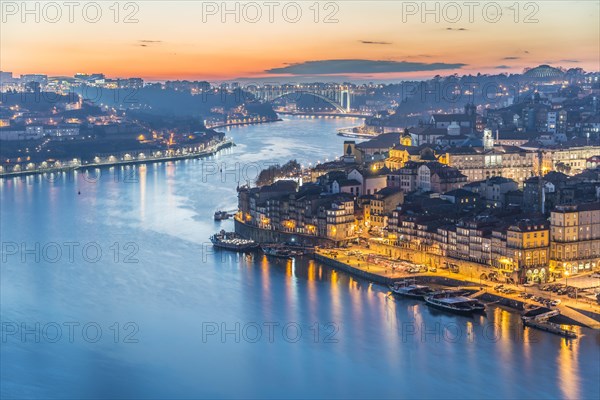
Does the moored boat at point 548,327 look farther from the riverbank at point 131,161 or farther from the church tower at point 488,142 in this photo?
the riverbank at point 131,161

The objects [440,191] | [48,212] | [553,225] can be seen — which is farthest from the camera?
[48,212]

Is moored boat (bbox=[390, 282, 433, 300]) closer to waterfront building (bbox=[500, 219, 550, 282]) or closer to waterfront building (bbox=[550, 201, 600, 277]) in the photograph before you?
waterfront building (bbox=[500, 219, 550, 282])

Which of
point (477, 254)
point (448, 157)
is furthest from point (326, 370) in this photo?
point (448, 157)

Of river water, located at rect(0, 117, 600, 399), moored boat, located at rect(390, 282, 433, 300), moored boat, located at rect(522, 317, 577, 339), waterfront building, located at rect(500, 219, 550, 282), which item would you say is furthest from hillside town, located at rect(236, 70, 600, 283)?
moored boat, located at rect(522, 317, 577, 339)

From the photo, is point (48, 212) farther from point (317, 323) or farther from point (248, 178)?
point (317, 323)

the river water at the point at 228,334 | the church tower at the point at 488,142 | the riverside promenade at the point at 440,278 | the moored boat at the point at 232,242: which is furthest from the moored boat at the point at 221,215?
the church tower at the point at 488,142

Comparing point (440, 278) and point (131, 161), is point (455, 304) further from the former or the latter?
point (131, 161)
